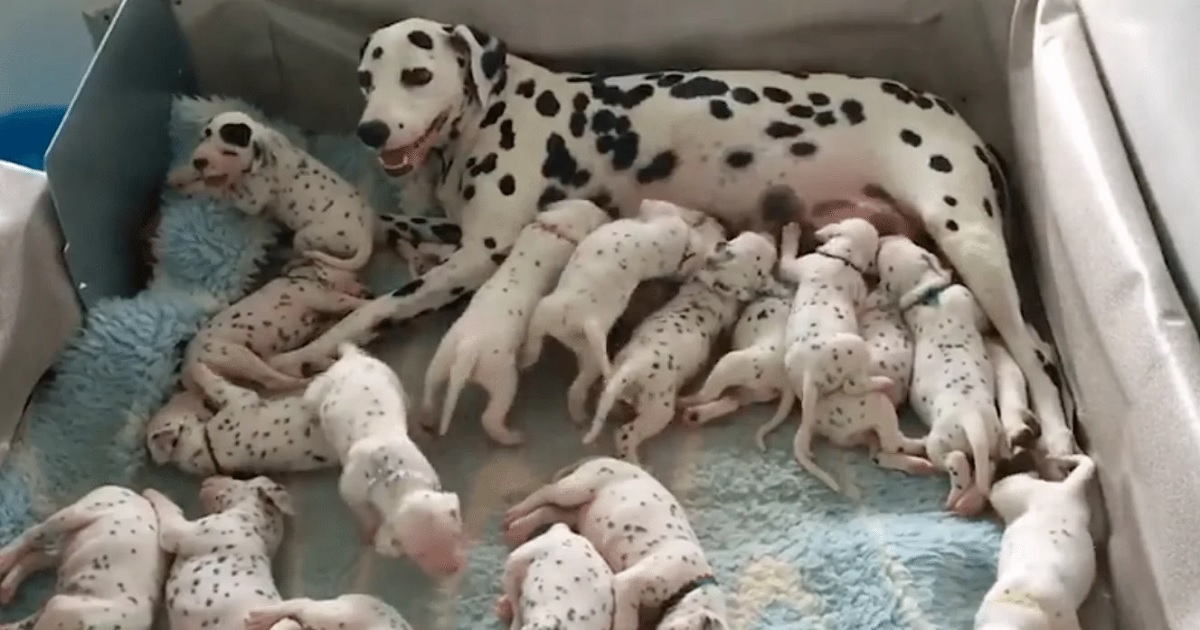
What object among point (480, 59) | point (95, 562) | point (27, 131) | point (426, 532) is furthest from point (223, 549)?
point (27, 131)

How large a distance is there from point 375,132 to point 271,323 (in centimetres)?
39

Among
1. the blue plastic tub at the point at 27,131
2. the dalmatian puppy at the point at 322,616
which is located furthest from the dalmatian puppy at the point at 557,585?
the blue plastic tub at the point at 27,131

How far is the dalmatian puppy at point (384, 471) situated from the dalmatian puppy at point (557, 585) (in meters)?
0.09

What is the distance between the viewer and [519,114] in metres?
2.66

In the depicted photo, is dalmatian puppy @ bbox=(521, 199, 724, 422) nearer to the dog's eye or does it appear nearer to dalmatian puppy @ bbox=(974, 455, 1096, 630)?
the dog's eye

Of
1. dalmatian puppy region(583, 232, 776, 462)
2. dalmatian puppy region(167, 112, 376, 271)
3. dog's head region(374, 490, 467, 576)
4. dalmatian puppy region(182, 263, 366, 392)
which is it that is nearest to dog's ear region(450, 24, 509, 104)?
dalmatian puppy region(167, 112, 376, 271)

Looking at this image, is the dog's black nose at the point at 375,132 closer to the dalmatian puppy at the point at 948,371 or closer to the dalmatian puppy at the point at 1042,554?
the dalmatian puppy at the point at 948,371

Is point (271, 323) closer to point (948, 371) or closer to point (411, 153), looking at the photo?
point (411, 153)

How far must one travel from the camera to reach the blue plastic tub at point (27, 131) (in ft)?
10.3

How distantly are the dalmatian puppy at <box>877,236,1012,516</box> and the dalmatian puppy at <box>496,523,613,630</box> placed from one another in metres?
0.60

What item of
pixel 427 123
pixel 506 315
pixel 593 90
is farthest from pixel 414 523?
pixel 593 90

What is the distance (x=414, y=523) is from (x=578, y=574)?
233 millimetres

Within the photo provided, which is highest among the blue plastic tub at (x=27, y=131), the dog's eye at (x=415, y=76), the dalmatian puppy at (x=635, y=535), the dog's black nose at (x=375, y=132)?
the dog's eye at (x=415, y=76)

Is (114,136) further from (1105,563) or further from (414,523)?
(1105,563)
